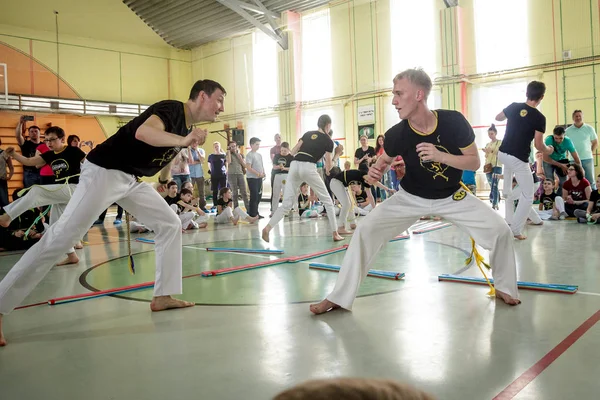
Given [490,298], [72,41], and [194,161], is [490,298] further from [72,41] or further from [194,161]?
[72,41]

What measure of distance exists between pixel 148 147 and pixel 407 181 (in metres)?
1.83

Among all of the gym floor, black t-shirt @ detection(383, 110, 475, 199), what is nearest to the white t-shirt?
the gym floor

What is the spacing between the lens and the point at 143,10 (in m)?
19.7

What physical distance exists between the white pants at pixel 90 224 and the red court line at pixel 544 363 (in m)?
2.41

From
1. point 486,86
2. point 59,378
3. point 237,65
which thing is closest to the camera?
point 59,378

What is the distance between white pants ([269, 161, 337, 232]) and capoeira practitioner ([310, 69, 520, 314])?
3.75m

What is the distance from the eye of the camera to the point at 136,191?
3.70 m

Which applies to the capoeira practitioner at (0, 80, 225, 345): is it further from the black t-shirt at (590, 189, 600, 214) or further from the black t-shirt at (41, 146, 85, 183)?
the black t-shirt at (590, 189, 600, 214)

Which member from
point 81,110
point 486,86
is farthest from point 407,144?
point 81,110

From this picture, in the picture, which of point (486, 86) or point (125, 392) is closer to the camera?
point (125, 392)

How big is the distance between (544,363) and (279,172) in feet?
30.5

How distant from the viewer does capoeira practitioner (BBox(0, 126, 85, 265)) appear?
5.92 metres

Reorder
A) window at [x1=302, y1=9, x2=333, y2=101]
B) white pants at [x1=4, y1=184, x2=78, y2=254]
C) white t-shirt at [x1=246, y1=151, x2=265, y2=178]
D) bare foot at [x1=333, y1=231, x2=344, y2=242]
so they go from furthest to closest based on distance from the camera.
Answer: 1. window at [x1=302, y1=9, x2=333, y2=101]
2. white t-shirt at [x1=246, y1=151, x2=265, y2=178]
3. bare foot at [x1=333, y1=231, x2=344, y2=242]
4. white pants at [x1=4, y1=184, x2=78, y2=254]

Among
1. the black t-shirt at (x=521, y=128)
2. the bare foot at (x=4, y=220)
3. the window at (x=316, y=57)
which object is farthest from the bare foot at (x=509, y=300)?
the window at (x=316, y=57)
